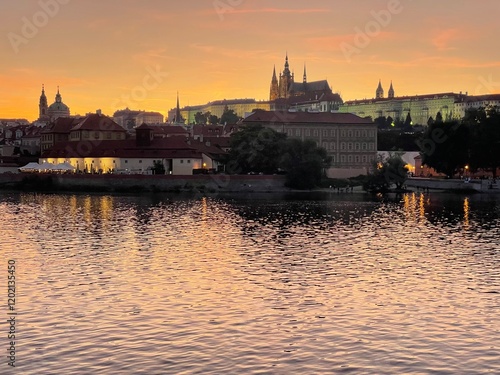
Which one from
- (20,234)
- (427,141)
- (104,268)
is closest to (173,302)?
(104,268)

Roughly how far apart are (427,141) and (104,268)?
4113 inches

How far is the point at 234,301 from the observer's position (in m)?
28.5

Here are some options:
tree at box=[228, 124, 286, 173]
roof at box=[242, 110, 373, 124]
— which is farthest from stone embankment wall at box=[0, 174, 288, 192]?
roof at box=[242, 110, 373, 124]

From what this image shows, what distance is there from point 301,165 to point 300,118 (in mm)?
38624

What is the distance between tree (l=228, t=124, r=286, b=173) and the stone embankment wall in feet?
15.5

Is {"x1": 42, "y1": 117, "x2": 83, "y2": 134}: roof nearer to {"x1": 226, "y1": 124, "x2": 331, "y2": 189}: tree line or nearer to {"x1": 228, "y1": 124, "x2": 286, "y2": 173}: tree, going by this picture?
{"x1": 226, "y1": 124, "x2": 331, "y2": 189}: tree line

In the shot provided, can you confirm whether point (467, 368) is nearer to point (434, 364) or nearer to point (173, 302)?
point (434, 364)

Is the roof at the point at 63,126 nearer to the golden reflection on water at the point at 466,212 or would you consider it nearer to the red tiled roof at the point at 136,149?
the red tiled roof at the point at 136,149

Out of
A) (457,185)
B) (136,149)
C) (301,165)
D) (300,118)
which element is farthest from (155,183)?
(457,185)

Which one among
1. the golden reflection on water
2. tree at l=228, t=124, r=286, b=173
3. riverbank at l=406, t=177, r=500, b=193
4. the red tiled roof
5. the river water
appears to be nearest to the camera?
the river water

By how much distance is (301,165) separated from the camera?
361ft

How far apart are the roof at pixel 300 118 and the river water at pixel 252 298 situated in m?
86.1

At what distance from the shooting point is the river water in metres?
21.3

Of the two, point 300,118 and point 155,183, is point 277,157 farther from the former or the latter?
point 300,118
